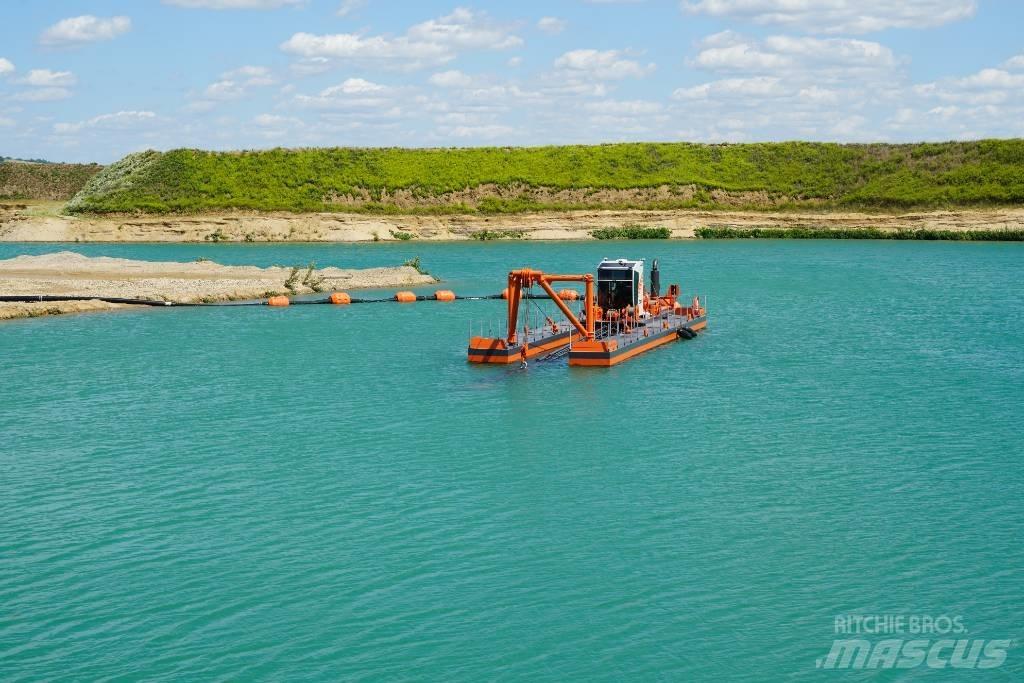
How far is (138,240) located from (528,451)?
77205 mm

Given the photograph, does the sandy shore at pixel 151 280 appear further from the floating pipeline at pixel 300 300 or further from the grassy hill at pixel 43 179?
the grassy hill at pixel 43 179

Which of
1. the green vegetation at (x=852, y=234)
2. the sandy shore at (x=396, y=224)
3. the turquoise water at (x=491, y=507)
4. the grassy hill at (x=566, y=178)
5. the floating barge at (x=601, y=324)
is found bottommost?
the turquoise water at (x=491, y=507)

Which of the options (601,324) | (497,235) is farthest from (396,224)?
(601,324)

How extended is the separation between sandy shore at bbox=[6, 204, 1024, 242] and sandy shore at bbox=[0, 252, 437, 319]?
32274 millimetres

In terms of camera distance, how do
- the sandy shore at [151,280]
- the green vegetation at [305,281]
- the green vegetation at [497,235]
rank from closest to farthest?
1. the sandy shore at [151,280]
2. the green vegetation at [305,281]
3. the green vegetation at [497,235]

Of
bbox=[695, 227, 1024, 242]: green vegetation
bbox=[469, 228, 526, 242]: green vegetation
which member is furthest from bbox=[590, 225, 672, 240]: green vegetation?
bbox=[469, 228, 526, 242]: green vegetation

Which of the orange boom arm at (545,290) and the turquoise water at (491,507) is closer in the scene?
the turquoise water at (491,507)

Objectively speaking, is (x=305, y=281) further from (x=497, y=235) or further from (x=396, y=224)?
(x=396, y=224)

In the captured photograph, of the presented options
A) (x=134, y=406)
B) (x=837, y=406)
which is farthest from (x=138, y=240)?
(x=837, y=406)

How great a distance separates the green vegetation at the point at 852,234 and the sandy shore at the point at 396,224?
1.15 metres

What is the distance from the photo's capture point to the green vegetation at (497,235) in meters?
99.5

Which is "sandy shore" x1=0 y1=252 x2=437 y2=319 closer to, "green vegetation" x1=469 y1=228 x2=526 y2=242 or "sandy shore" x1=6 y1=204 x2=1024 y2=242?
"sandy shore" x1=6 y1=204 x2=1024 y2=242

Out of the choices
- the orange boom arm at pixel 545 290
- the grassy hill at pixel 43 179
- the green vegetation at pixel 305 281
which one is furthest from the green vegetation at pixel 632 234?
the grassy hill at pixel 43 179

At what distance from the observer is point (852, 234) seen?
9469 cm
